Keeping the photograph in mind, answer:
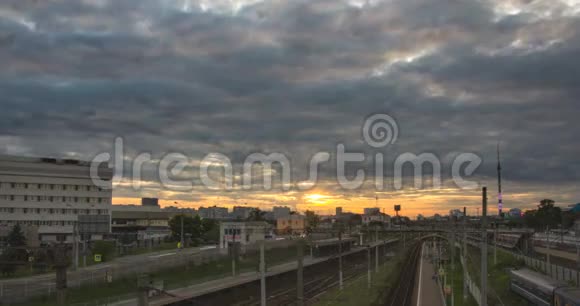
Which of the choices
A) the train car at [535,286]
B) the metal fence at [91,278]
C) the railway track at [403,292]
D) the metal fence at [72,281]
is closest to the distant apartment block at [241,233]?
the metal fence at [91,278]

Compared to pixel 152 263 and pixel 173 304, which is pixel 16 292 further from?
pixel 152 263

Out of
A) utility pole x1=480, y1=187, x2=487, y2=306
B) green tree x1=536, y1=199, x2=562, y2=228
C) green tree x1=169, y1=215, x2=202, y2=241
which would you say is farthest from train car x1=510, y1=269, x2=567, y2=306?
green tree x1=536, y1=199, x2=562, y2=228

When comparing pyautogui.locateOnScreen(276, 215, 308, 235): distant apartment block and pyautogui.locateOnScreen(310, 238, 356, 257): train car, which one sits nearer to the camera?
pyautogui.locateOnScreen(276, 215, 308, 235): distant apartment block

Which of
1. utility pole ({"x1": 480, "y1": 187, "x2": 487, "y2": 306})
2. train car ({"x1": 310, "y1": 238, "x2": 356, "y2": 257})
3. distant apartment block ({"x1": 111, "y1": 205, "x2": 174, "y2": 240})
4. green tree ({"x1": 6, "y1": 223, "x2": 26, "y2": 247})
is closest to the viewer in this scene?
utility pole ({"x1": 480, "y1": 187, "x2": 487, "y2": 306})

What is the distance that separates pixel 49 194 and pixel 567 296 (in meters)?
92.2

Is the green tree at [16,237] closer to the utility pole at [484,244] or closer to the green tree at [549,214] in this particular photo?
the utility pole at [484,244]

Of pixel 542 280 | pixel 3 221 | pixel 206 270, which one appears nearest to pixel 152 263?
pixel 206 270

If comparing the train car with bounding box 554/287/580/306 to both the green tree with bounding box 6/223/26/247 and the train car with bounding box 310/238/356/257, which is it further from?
the green tree with bounding box 6/223/26/247

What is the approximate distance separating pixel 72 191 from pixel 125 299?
65.0 m

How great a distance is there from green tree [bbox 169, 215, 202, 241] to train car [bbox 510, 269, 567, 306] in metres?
83.7

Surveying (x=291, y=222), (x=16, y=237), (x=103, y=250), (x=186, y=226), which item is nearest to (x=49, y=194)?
(x=16, y=237)

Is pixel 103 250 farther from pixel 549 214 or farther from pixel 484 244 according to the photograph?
pixel 549 214

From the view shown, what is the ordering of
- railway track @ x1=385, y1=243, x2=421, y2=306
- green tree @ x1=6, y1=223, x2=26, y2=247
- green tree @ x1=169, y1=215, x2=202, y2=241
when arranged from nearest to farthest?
railway track @ x1=385, y1=243, x2=421, y2=306 < green tree @ x1=6, y1=223, x2=26, y2=247 < green tree @ x1=169, y1=215, x2=202, y2=241

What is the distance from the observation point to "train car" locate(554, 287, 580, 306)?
27462 millimetres
